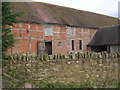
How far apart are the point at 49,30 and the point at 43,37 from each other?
1.19m

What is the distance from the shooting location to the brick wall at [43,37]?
15523 mm

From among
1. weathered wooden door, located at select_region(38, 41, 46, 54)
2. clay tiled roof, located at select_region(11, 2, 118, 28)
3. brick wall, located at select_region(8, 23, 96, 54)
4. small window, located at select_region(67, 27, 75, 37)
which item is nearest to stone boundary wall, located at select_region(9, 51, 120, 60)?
brick wall, located at select_region(8, 23, 96, 54)

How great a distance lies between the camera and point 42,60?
6.86 meters

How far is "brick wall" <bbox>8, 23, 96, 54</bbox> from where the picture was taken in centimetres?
1552

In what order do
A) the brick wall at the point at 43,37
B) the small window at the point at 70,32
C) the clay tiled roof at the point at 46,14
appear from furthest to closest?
the small window at the point at 70,32 < the clay tiled roof at the point at 46,14 < the brick wall at the point at 43,37

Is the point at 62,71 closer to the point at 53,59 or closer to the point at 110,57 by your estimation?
the point at 53,59

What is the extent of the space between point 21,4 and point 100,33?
11.9 m

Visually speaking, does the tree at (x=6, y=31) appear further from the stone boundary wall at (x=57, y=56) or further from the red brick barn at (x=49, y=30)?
the red brick barn at (x=49, y=30)

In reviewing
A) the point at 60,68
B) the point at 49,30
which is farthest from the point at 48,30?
the point at 60,68

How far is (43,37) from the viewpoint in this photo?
1762 centimetres

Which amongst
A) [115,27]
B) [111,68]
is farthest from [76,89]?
[115,27]

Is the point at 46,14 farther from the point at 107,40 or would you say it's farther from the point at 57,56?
the point at 57,56

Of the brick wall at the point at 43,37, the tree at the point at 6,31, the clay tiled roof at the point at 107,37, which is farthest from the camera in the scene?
the clay tiled roof at the point at 107,37

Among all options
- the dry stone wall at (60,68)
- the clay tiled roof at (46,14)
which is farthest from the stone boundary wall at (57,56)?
the clay tiled roof at (46,14)
